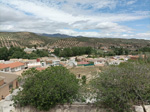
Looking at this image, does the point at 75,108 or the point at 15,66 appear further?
the point at 15,66

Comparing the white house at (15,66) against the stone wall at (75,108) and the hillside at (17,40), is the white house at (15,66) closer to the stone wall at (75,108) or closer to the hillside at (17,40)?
the stone wall at (75,108)

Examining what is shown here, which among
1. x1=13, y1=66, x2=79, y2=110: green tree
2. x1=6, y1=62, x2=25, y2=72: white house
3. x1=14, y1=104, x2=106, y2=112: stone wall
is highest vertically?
x1=13, y1=66, x2=79, y2=110: green tree

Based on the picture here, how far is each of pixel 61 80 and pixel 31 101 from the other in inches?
68.6

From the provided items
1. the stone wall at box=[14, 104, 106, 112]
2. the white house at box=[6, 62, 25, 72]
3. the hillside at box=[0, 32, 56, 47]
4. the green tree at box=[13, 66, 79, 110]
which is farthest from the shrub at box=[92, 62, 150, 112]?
the hillside at box=[0, 32, 56, 47]

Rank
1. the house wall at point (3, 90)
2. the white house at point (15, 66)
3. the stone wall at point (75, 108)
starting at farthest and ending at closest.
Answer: the white house at point (15, 66) → the house wall at point (3, 90) → the stone wall at point (75, 108)

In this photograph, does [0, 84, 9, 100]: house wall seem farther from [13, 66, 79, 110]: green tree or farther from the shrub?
the shrub

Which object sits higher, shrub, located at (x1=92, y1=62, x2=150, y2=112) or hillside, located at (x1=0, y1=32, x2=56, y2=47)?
hillside, located at (x1=0, y1=32, x2=56, y2=47)

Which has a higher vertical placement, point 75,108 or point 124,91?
point 124,91

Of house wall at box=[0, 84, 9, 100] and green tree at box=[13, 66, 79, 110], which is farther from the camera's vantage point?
house wall at box=[0, 84, 9, 100]

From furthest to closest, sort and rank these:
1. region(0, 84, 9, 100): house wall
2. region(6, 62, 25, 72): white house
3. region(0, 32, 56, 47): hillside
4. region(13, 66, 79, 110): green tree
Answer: region(0, 32, 56, 47): hillside < region(6, 62, 25, 72): white house < region(0, 84, 9, 100): house wall < region(13, 66, 79, 110): green tree

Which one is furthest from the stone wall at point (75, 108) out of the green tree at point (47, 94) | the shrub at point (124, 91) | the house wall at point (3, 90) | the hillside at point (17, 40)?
the hillside at point (17, 40)

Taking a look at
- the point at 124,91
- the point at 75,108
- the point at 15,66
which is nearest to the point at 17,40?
the point at 15,66

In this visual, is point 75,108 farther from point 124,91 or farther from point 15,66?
point 15,66

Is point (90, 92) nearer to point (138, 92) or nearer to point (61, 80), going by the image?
point (61, 80)
